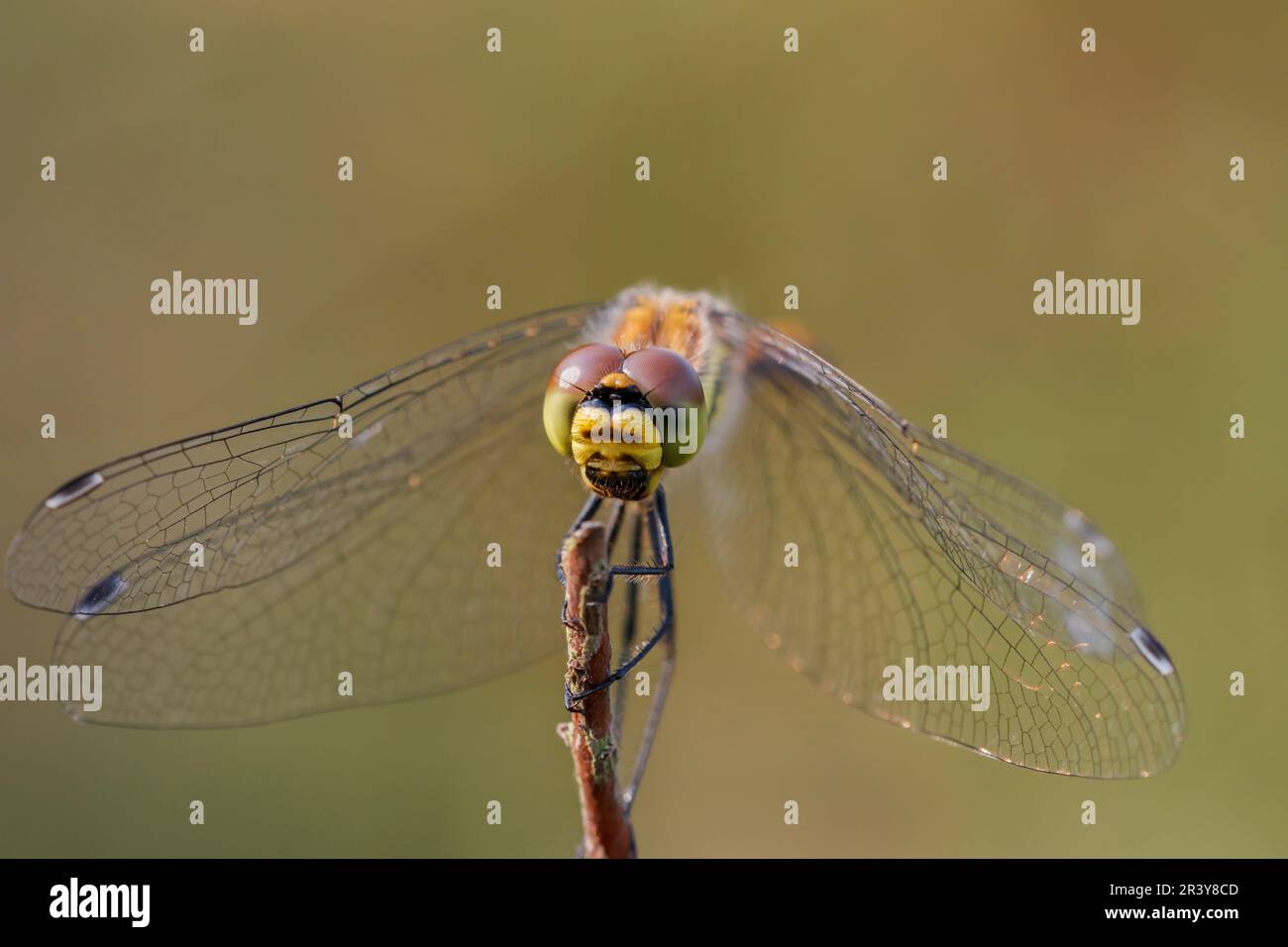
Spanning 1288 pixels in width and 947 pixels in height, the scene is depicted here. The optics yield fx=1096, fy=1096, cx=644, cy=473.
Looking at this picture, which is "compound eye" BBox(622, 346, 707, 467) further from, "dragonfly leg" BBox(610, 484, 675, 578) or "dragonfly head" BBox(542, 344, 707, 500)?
"dragonfly leg" BBox(610, 484, 675, 578)

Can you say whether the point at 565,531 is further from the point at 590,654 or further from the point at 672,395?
the point at 590,654

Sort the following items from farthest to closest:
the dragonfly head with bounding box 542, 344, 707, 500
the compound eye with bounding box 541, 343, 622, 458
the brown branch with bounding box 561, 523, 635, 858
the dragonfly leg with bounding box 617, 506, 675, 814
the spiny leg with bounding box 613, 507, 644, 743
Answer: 1. the spiny leg with bounding box 613, 507, 644, 743
2. the dragonfly leg with bounding box 617, 506, 675, 814
3. the compound eye with bounding box 541, 343, 622, 458
4. the dragonfly head with bounding box 542, 344, 707, 500
5. the brown branch with bounding box 561, 523, 635, 858

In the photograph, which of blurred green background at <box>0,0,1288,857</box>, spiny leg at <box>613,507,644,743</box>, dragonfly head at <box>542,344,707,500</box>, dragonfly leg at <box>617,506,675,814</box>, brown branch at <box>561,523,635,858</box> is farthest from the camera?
blurred green background at <box>0,0,1288,857</box>

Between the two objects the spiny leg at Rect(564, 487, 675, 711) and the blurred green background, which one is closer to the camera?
the spiny leg at Rect(564, 487, 675, 711)

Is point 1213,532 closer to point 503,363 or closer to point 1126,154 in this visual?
point 1126,154

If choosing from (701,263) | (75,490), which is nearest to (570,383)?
(75,490)

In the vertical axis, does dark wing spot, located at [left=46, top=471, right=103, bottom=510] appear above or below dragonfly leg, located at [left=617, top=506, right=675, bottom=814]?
above

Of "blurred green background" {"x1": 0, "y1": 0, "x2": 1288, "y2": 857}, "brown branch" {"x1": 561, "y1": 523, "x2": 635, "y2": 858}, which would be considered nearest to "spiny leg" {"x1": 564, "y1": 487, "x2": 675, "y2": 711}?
"brown branch" {"x1": 561, "y1": 523, "x2": 635, "y2": 858}
